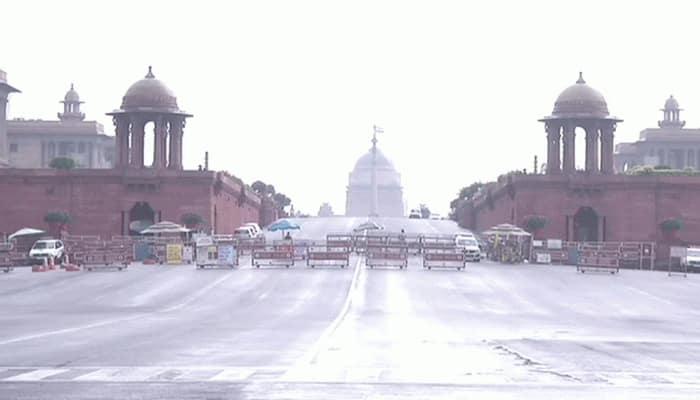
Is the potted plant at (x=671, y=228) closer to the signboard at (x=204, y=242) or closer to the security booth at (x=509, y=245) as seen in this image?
the security booth at (x=509, y=245)

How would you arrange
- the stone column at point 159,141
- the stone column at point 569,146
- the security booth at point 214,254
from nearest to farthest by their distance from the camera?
the security booth at point 214,254, the stone column at point 159,141, the stone column at point 569,146

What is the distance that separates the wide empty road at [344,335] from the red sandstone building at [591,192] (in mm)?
33535

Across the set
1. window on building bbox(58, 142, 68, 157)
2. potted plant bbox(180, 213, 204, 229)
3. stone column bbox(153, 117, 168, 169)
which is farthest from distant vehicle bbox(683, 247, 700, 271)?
window on building bbox(58, 142, 68, 157)

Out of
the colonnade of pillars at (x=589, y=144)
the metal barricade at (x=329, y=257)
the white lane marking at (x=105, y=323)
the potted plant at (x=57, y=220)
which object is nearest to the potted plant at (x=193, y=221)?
the potted plant at (x=57, y=220)

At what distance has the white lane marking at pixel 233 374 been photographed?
2190 centimetres

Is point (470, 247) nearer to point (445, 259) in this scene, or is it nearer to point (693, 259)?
point (445, 259)

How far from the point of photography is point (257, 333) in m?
34.2

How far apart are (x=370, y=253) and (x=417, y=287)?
16.6m

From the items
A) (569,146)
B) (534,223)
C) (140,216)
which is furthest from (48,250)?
(569,146)

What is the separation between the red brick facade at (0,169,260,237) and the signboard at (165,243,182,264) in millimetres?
23413

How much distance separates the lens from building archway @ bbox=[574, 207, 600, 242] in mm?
104000

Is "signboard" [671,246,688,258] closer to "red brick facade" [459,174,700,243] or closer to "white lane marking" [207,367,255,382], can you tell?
"red brick facade" [459,174,700,243]

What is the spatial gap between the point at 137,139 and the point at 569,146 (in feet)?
106

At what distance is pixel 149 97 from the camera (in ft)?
362
